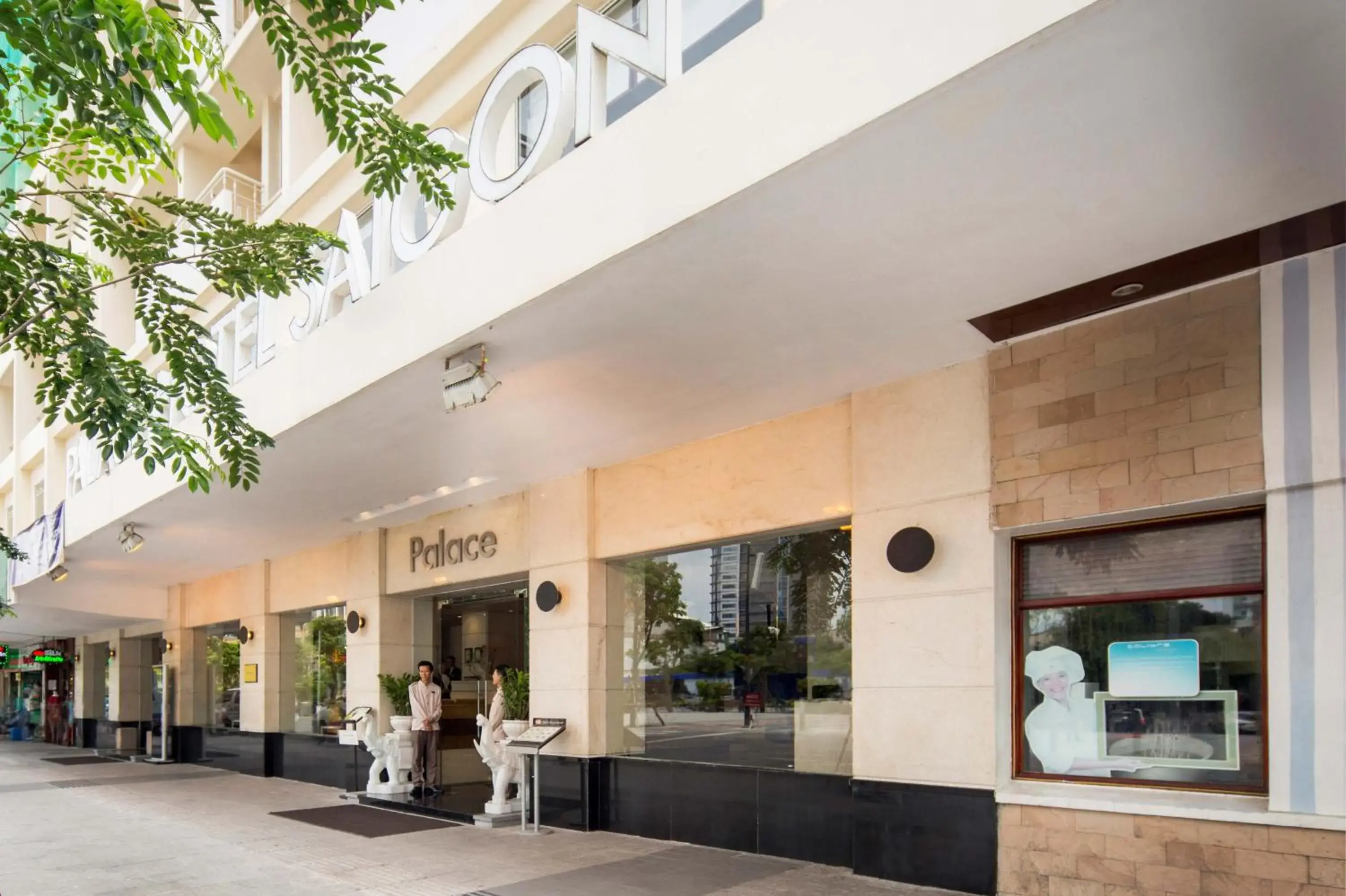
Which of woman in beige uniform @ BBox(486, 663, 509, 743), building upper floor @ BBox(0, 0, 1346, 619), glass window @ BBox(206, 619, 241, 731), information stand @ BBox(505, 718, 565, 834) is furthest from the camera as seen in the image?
glass window @ BBox(206, 619, 241, 731)

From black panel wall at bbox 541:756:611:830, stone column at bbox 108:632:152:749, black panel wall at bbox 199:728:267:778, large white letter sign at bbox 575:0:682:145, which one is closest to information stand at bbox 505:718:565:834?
black panel wall at bbox 541:756:611:830

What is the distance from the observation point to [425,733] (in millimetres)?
13578

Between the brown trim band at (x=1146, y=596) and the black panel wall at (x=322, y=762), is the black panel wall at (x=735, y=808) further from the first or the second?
the black panel wall at (x=322, y=762)

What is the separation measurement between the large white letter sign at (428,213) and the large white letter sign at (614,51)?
133cm

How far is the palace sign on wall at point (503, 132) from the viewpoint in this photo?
6.23 metres

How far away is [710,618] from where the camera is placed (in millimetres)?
10125

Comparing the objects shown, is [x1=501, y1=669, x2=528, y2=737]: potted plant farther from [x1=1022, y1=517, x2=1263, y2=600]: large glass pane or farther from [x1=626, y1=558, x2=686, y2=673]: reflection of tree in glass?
[x1=1022, y1=517, x2=1263, y2=600]: large glass pane

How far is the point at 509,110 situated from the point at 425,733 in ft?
29.3

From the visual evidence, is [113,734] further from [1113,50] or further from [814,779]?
[1113,50]

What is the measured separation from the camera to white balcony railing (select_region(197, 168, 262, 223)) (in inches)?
638

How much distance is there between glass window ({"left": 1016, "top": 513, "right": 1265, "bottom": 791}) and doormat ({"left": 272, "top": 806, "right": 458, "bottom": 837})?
6679 mm

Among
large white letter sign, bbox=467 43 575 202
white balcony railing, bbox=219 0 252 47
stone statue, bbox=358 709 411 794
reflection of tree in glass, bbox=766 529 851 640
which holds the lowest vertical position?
stone statue, bbox=358 709 411 794

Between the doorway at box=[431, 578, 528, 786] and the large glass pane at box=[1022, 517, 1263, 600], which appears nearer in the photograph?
the large glass pane at box=[1022, 517, 1263, 600]

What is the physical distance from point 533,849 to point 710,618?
262 cm
